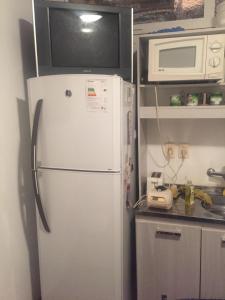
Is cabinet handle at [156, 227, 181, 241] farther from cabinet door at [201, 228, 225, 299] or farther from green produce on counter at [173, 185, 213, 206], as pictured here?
green produce on counter at [173, 185, 213, 206]

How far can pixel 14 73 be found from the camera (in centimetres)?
160

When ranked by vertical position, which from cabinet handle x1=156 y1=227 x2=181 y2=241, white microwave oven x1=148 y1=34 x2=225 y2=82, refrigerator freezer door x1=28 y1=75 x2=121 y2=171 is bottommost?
cabinet handle x1=156 y1=227 x2=181 y2=241

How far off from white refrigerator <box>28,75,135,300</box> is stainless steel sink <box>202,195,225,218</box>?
21.6 inches

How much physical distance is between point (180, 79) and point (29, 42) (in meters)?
1.03

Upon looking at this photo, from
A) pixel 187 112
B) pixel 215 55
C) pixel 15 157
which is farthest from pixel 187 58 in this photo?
pixel 15 157

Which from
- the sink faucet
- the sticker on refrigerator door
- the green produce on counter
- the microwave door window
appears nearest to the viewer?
the sticker on refrigerator door

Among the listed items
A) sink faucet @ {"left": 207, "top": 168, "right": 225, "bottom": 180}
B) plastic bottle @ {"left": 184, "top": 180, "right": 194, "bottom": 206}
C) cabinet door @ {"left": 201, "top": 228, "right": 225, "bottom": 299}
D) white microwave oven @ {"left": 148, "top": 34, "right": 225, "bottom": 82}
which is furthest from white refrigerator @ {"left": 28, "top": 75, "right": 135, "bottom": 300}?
sink faucet @ {"left": 207, "top": 168, "right": 225, "bottom": 180}

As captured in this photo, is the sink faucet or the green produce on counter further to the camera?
the sink faucet

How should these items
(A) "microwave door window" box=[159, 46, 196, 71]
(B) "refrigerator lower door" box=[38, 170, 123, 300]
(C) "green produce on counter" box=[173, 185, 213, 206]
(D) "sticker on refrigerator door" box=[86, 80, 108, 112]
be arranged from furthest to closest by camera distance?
(C) "green produce on counter" box=[173, 185, 213, 206]
(A) "microwave door window" box=[159, 46, 196, 71]
(B) "refrigerator lower door" box=[38, 170, 123, 300]
(D) "sticker on refrigerator door" box=[86, 80, 108, 112]

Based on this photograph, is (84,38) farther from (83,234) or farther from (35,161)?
(83,234)

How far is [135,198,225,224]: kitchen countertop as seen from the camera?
1534 millimetres

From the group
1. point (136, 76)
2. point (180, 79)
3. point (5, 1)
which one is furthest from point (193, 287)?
point (5, 1)

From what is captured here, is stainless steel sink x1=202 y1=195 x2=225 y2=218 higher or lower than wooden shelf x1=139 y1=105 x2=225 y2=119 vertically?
lower

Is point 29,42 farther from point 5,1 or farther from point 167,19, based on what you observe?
point 167,19
